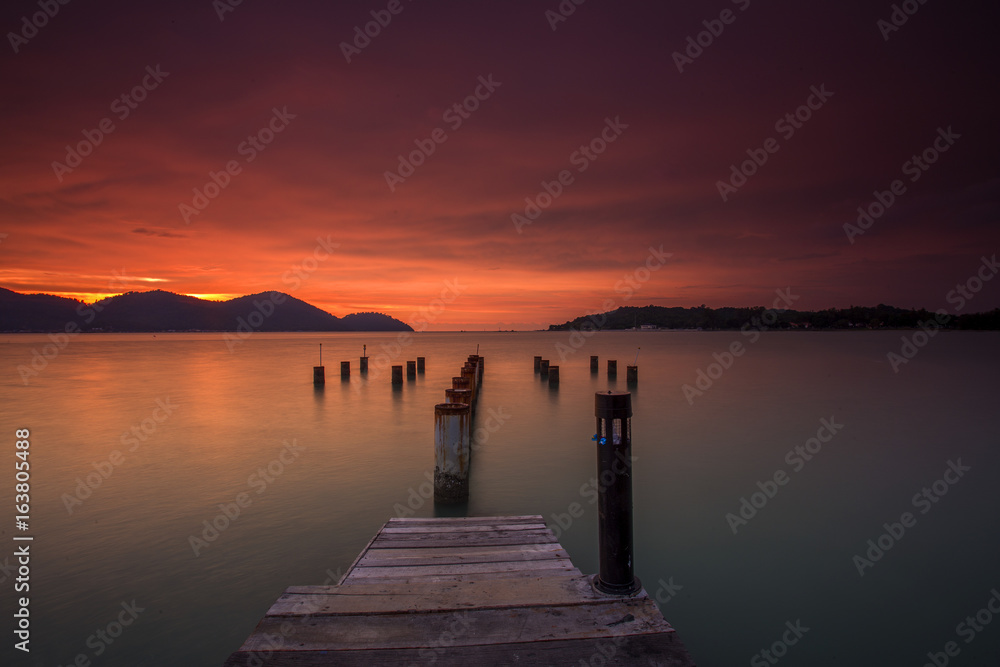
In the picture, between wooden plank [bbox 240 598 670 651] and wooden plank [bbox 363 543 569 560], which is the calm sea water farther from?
wooden plank [bbox 240 598 670 651]

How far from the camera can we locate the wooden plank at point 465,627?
2639 mm

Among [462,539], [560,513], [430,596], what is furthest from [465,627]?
[560,513]

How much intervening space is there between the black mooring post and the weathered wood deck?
139 mm

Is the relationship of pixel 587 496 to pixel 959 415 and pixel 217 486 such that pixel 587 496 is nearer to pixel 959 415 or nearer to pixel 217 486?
pixel 217 486

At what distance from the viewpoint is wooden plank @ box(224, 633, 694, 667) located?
248 centimetres

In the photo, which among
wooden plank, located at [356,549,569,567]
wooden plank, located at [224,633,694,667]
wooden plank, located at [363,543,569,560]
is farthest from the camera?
wooden plank, located at [363,543,569,560]

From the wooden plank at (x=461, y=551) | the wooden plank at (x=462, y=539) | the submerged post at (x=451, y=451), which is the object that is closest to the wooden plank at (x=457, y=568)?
the wooden plank at (x=461, y=551)

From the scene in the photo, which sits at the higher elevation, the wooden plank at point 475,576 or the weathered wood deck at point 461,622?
the weathered wood deck at point 461,622

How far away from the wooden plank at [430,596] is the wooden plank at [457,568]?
0.89 ft

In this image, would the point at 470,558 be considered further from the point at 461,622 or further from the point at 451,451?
the point at 451,451

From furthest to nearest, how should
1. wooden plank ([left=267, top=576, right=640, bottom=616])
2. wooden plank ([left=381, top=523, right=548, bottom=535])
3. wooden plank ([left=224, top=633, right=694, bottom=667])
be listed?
wooden plank ([left=381, top=523, right=548, bottom=535]) → wooden plank ([left=267, top=576, right=640, bottom=616]) → wooden plank ([left=224, top=633, right=694, bottom=667])

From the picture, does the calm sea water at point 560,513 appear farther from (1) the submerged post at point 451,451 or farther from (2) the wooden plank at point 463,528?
(2) the wooden plank at point 463,528

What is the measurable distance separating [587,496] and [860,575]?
3407 mm

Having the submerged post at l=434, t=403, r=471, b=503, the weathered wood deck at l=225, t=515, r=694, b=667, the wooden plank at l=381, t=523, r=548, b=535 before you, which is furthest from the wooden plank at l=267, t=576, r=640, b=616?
the submerged post at l=434, t=403, r=471, b=503
